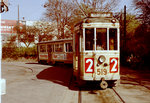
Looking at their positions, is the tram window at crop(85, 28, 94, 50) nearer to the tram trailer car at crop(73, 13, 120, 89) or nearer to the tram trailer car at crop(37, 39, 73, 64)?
the tram trailer car at crop(73, 13, 120, 89)

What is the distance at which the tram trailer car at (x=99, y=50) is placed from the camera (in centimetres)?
857

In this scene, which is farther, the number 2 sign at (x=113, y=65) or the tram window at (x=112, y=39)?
the tram window at (x=112, y=39)

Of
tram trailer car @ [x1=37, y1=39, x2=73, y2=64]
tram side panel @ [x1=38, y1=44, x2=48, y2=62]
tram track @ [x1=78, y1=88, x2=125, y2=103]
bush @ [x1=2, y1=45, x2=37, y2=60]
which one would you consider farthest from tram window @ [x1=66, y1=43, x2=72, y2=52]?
bush @ [x1=2, y1=45, x2=37, y2=60]

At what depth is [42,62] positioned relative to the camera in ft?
83.3

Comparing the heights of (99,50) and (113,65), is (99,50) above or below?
above

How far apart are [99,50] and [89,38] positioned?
654mm

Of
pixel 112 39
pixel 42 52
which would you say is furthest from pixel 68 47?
pixel 112 39

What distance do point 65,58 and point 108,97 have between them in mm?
12038

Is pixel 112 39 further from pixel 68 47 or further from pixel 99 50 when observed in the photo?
pixel 68 47

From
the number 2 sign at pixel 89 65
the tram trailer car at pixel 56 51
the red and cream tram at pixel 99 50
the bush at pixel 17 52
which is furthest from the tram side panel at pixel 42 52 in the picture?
the number 2 sign at pixel 89 65

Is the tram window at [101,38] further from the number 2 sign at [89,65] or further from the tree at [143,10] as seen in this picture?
the tree at [143,10]

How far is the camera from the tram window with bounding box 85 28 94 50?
872 centimetres

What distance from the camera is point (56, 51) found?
20859mm

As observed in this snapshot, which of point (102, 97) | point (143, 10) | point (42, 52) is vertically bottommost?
point (102, 97)
